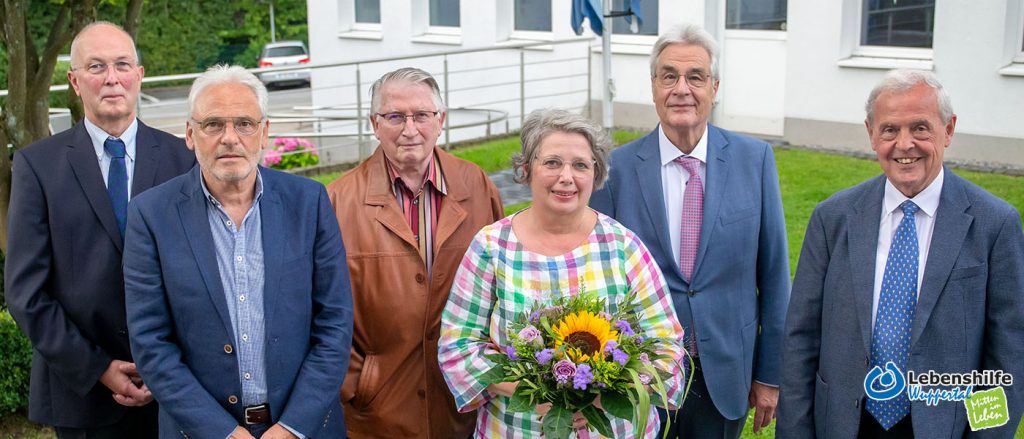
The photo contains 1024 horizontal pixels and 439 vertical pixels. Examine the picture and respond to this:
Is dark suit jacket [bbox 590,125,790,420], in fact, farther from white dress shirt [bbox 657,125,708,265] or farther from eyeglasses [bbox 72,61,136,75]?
eyeglasses [bbox 72,61,136,75]

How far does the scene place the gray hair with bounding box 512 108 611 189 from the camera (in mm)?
3543

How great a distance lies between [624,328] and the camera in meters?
3.17

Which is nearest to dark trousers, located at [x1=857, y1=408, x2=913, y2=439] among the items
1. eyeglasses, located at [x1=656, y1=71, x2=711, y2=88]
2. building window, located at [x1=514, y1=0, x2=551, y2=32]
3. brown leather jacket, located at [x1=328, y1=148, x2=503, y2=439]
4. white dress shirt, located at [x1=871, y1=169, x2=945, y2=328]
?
white dress shirt, located at [x1=871, y1=169, x2=945, y2=328]

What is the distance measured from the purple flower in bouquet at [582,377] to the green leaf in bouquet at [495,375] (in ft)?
0.93

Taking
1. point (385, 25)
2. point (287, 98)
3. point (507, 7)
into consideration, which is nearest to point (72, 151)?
point (507, 7)

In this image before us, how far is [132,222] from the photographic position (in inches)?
132

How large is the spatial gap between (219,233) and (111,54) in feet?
3.11

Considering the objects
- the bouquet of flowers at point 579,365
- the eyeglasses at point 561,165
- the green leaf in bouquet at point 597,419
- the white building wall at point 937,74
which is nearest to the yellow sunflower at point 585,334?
the bouquet of flowers at point 579,365

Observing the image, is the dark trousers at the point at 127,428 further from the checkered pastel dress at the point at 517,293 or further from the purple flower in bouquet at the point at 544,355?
the purple flower in bouquet at the point at 544,355

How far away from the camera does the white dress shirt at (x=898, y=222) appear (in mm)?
3180

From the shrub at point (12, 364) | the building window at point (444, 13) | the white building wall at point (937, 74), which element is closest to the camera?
the shrub at point (12, 364)

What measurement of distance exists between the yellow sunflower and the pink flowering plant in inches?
376

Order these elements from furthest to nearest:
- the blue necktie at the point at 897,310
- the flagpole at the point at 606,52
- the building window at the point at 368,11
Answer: the building window at the point at 368,11 → the flagpole at the point at 606,52 → the blue necktie at the point at 897,310

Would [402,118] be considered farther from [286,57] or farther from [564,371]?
[286,57]
